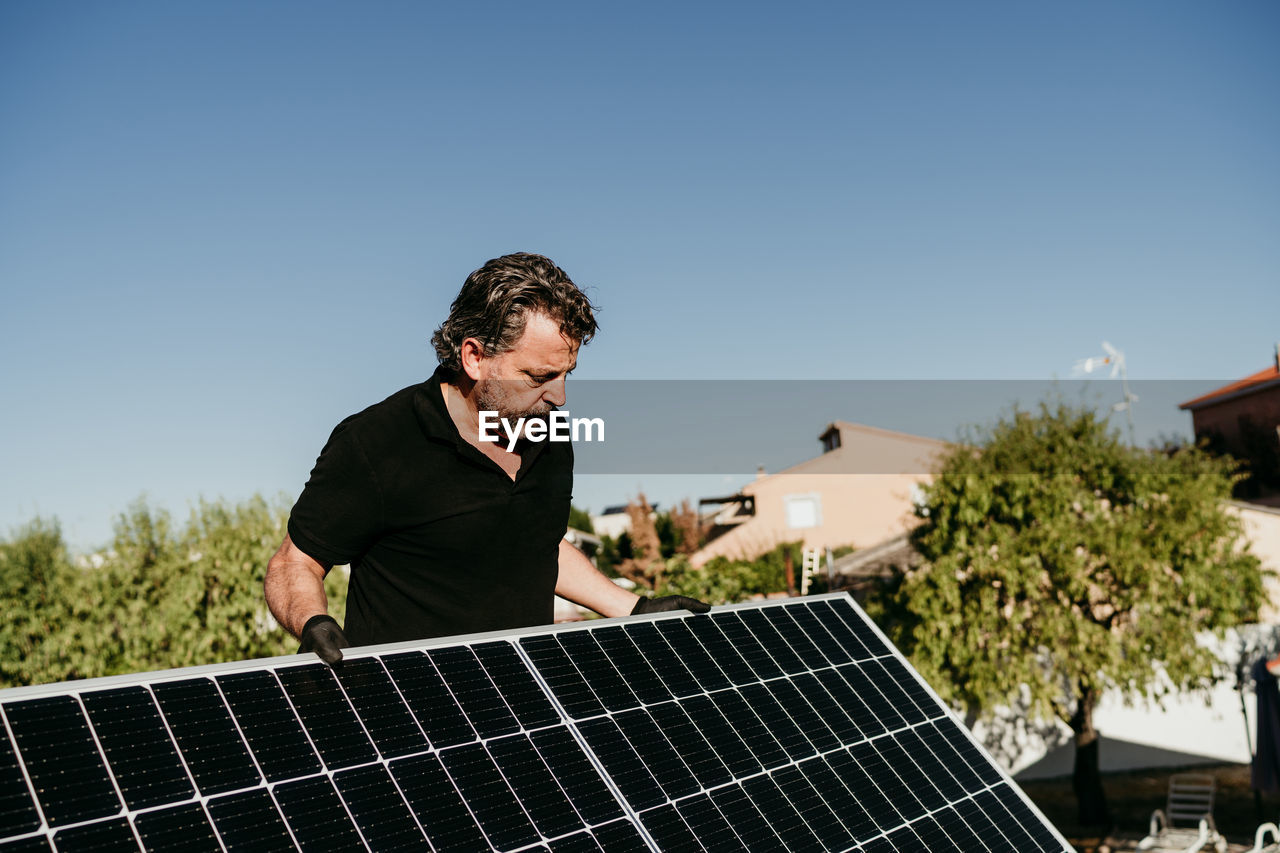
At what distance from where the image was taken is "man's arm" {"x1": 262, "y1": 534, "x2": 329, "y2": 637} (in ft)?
12.5

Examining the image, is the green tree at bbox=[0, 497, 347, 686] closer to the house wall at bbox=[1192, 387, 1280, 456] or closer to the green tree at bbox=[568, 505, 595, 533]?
the green tree at bbox=[568, 505, 595, 533]

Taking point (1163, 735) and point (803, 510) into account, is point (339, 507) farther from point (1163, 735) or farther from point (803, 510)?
point (803, 510)

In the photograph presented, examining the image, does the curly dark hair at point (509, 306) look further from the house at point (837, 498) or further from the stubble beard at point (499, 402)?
the house at point (837, 498)

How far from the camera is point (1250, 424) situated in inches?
2076

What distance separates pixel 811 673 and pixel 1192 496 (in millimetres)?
22144

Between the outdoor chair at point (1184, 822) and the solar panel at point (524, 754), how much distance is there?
17.9m

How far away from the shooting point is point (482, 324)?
4.50 meters

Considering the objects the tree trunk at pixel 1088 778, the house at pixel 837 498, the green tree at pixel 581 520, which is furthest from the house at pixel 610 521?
the tree trunk at pixel 1088 778

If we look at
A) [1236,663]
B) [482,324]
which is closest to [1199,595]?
[1236,663]

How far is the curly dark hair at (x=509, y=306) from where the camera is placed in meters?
4.45

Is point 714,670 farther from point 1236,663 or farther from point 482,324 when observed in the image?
point 1236,663

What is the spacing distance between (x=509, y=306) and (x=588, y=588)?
5.38 ft

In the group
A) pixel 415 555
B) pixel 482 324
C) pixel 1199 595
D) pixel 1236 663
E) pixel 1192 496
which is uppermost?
pixel 482 324

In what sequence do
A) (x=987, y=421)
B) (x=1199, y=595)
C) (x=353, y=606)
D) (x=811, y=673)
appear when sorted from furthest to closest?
(x=987, y=421) < (x=1199, y=595) < (x=811, y=673) < (x=353, y=606)
